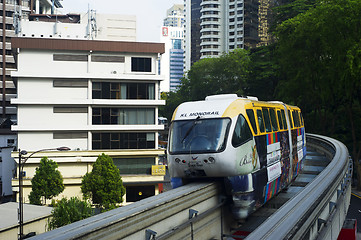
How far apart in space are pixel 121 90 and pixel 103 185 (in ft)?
39.5

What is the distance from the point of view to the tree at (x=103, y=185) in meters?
43.7

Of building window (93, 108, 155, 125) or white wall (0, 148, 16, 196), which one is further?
white wall (0, 148, 16, 196)

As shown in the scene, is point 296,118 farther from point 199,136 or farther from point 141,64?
point 141,64

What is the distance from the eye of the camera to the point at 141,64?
5156cm

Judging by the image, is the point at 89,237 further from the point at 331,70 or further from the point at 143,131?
the point at 143,131

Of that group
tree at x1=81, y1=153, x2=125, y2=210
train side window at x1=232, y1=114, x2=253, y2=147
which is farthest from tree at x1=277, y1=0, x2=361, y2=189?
train side window at x1=232, y1=114, x2=253, y2=147

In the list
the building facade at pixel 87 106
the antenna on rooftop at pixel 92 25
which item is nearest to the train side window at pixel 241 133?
the building facade at pixel 87 106

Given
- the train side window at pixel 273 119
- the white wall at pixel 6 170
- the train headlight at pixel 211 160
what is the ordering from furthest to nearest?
the white wall at pixel 6 170 → the train side window at pixel 273 119 → the train headlight at pixel 211 160

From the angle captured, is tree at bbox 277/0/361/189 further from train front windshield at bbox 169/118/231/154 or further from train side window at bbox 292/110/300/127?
train front windshield at bbox 169/118/231/154

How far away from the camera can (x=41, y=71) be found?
48656 millimetres

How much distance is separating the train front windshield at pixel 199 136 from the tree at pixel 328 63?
2790 centimetres

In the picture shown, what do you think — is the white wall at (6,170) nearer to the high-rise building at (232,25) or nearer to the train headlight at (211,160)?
the train headlight at (211,160)

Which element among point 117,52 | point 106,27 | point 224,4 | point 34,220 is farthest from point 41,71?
point 224,4

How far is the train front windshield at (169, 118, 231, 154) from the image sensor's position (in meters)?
13.0
